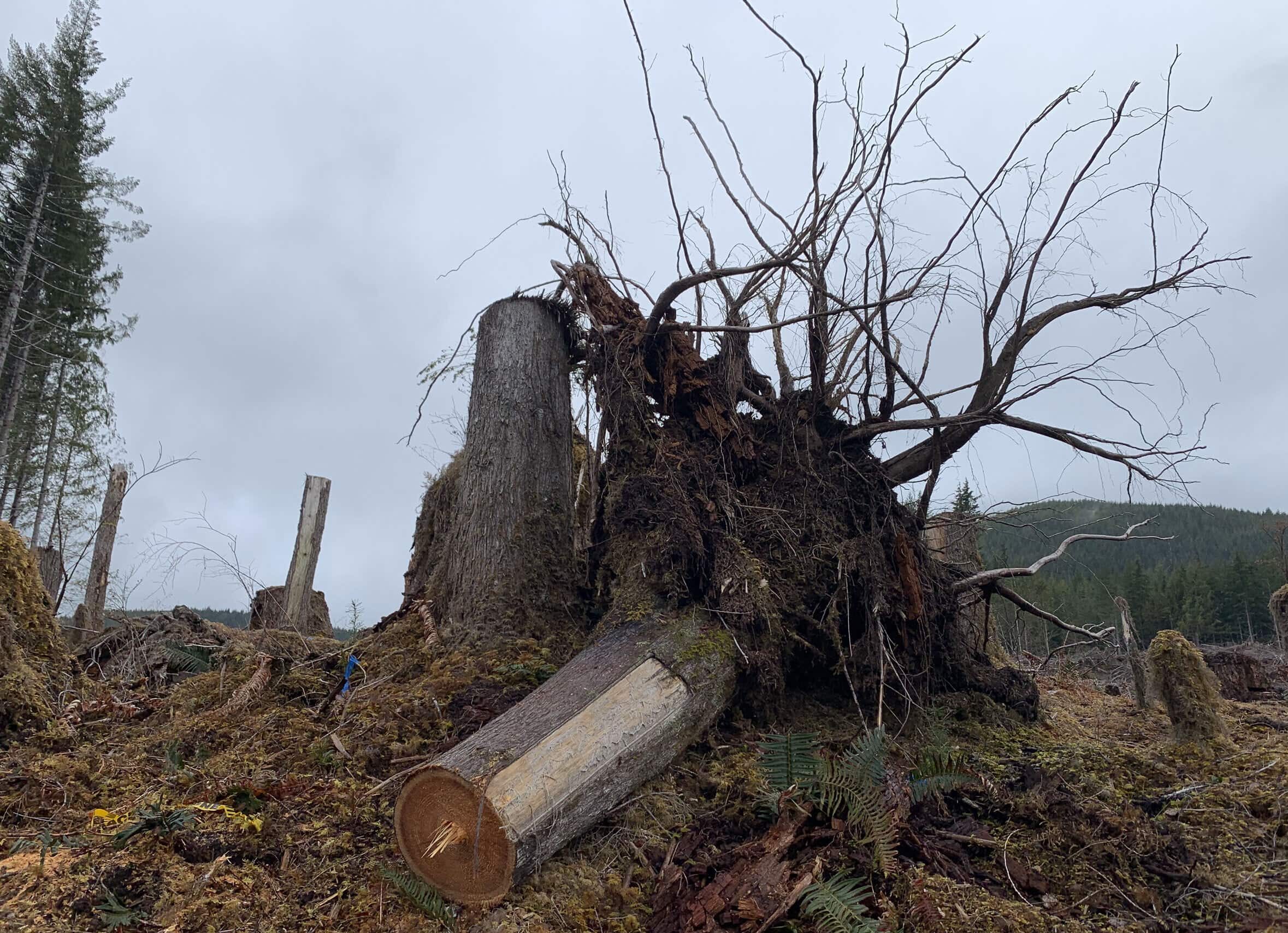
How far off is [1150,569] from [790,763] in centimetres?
9413

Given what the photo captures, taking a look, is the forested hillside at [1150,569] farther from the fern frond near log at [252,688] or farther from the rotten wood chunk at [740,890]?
the fern frond near log at [252,688]

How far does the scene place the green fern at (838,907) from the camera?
2.48m

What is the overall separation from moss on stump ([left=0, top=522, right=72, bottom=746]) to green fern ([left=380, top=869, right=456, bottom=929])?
2796 mm

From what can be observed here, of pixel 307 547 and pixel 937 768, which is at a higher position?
pixel 307 547

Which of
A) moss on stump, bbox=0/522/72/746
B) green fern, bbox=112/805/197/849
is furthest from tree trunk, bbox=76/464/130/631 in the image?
green fern, bbox=112/805/197/849

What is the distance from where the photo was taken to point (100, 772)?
371cm

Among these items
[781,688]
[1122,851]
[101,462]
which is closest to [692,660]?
[781,688]

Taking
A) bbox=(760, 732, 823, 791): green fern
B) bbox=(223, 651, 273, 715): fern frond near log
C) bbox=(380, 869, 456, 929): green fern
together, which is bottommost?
bbox=(380, 869, 456, 929): green fern

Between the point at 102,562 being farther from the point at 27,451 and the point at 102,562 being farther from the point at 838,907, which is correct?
the point at 27,451

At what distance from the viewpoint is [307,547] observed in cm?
983

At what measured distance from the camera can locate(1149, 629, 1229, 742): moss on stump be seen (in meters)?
4.16

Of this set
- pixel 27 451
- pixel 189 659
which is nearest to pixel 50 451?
pixel 27 451

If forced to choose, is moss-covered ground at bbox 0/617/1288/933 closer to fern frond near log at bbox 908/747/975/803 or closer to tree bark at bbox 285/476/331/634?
Result: fern frond near log at bbox 908/747/975/803

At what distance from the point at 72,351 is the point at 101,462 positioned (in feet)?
11.7
